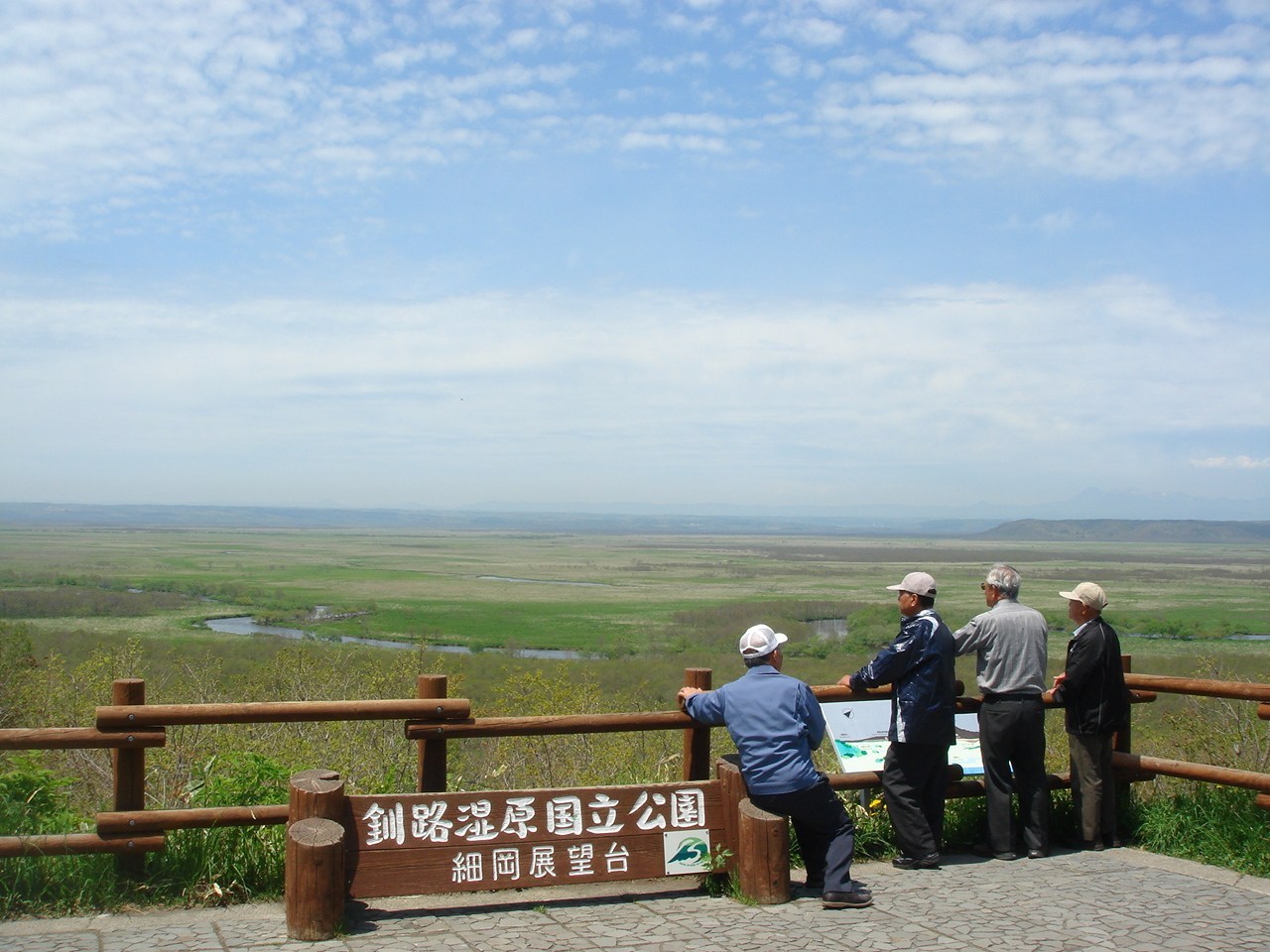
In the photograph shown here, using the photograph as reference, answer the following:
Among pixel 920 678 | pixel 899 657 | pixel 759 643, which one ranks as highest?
pixel 759 643

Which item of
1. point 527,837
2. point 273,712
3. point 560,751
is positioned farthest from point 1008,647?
point 560,751

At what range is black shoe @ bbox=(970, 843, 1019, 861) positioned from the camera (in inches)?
278

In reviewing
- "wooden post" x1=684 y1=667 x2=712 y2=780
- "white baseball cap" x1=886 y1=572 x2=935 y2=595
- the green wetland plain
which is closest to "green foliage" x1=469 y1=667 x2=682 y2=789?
the green wetland plain

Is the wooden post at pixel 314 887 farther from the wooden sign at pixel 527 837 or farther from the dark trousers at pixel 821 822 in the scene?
the dark trousers at pixel 821 822

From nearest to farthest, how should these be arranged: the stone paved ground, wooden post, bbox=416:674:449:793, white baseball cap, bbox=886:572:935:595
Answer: the stone paved ground
wooden post, bbox=416:674:449:793
white baseball cap, bbox=886:572:935:595

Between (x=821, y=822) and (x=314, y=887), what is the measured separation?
2.80 meters

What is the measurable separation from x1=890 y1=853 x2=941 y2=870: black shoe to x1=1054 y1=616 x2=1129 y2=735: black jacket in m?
1.34

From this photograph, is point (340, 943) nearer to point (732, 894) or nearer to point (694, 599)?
point (732, 894)

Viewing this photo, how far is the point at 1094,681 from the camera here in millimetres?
7285

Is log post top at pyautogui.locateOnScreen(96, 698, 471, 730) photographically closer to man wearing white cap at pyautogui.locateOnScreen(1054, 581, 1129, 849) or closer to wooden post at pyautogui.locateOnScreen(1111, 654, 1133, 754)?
man wearing white cap at pyautogui.locateOnScreen(1054, 581, 1129, 849)

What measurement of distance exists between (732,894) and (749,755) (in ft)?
2.55

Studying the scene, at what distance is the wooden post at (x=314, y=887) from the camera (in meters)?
5.30

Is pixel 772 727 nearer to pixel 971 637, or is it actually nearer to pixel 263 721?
pixel 971 637

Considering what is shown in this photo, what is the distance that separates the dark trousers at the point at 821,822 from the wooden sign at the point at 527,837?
39 centimetres
